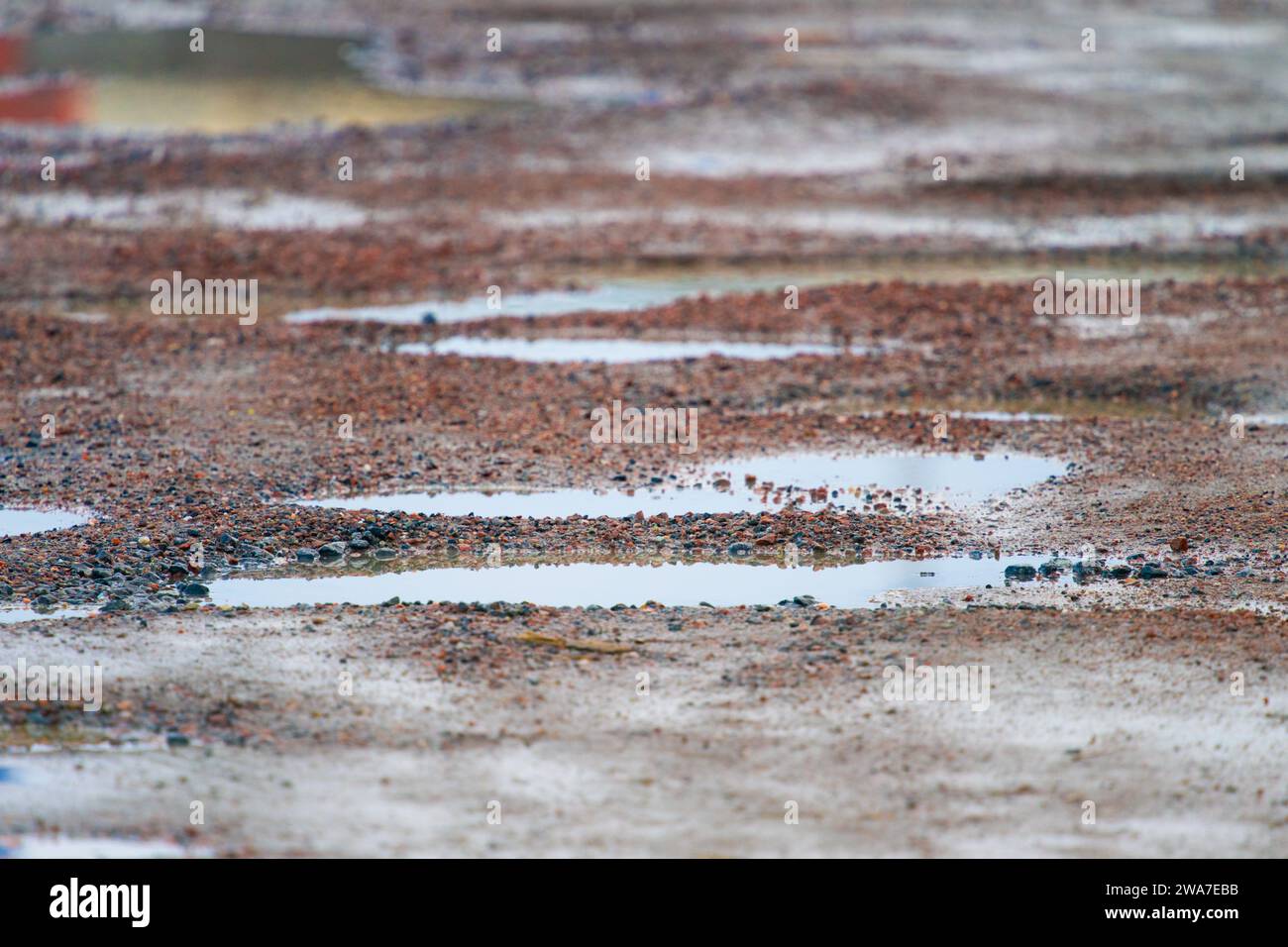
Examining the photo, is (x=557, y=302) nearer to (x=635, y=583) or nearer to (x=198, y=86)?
(x=635, y=583)

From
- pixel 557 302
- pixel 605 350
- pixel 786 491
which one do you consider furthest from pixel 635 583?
pixel 557 302

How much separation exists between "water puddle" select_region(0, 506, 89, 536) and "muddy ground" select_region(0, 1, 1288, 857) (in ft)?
0.60

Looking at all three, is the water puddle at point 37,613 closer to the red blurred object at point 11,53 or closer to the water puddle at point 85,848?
the water puddle at point 85,848

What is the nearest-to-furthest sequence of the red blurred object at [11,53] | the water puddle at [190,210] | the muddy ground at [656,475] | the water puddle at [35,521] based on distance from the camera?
the muddy ground at [656,475] < the water puddle at [35,521] < the water puddle at [190,210] < the red blurred object at [11,53]

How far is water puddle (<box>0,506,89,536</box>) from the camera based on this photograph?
430 inches

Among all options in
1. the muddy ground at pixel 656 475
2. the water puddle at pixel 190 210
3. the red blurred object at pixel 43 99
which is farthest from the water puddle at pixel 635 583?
the red blurred object at pixel 43 99

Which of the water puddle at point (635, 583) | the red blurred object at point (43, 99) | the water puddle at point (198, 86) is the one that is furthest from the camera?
the red blurred object at point (43, 99)

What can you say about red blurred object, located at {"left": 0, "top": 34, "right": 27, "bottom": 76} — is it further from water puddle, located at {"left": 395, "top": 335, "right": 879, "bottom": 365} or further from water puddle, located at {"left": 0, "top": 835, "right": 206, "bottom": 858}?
water puddle, located at {"left": 0, "top": 835, "right": 206, "bottom": 858}

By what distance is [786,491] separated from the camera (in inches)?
461

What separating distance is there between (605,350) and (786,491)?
388 cm

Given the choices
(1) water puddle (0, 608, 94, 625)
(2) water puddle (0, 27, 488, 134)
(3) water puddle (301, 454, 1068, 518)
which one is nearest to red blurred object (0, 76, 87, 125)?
(2) water puddle (0, 27, 488, 134)

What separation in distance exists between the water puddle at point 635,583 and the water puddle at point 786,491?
0.91m

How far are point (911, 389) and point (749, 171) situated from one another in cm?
946

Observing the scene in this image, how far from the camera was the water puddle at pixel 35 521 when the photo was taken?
10930 millimetres
